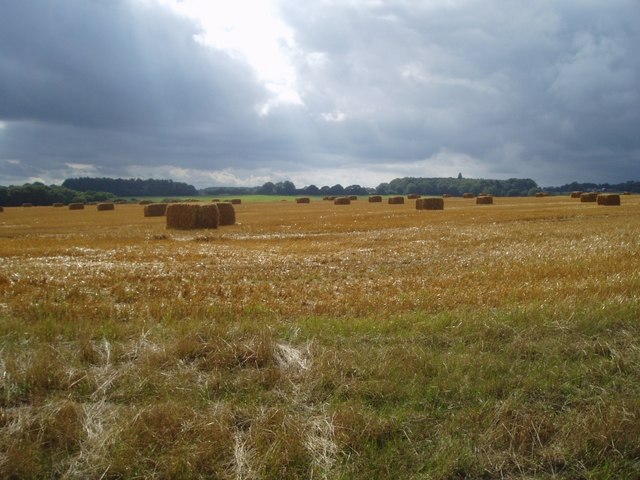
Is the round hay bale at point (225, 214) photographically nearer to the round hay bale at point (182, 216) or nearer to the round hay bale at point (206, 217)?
the round hay bale at point (206, 217)

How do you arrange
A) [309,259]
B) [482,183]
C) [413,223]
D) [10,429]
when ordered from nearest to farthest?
[10,429]
[309,259]
[413,223]
[482,183]

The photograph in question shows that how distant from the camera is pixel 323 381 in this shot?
6.06 meters

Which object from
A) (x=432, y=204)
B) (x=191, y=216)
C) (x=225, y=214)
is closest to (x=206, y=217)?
(x=191, y=216)

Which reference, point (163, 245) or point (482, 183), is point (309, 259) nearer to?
Answer: point (163, 245)

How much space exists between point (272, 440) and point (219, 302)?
4673mm

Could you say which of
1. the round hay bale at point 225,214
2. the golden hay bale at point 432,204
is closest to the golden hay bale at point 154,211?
the round hay bale at point 225,214

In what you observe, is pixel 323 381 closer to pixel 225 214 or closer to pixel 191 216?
pixel 191 216

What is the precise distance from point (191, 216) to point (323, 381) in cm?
2899

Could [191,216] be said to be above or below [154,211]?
above

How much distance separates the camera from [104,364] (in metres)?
6.45

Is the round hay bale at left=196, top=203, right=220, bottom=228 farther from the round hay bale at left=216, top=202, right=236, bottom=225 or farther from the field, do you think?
the field

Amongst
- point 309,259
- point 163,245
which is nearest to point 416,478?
point 309,259

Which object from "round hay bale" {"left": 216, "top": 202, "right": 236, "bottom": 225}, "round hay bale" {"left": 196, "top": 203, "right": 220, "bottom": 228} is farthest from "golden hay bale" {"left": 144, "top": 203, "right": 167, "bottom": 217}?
"round hay bale" {"left": 196, "top": 203, "right": 220, "bottom": 228}

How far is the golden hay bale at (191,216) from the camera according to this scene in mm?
33750
